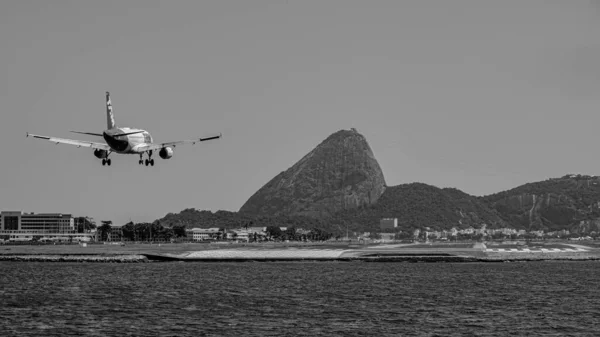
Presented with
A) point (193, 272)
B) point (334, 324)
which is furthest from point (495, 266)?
point (334, 324)

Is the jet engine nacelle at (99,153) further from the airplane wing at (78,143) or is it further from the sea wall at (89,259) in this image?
the sea wall at (89,259)

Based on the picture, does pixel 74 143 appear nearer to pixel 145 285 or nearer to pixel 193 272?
pixel 145 285

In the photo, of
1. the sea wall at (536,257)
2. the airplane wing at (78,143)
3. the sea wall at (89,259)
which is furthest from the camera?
the sea wall at (536,257)

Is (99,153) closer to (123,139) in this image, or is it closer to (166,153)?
(123,139)

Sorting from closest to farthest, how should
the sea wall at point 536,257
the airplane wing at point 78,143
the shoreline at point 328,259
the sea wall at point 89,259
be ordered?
the airplane wing at point 78,143 → the sea wall at point 89,259 → the shoreline at point 328,259 → the sea wall at point 536,257

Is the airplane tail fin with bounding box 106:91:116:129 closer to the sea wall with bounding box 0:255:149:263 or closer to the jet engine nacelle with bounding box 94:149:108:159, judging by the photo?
the jet engine nacelle with bounding box 94:149:108:159

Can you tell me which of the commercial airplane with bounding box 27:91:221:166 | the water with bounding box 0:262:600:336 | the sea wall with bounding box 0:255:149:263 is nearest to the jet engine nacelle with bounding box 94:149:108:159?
the commercial airplane with bounding box 27:91:221:166

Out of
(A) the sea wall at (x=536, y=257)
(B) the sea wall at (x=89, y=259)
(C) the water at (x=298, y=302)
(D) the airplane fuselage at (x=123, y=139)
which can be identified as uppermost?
(D) the airplane fuselage at (x=123, y=139)

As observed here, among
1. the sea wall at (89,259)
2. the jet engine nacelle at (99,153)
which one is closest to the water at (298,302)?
the jet engine nacelle at (99,153)
